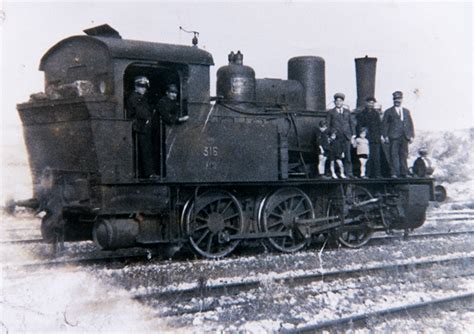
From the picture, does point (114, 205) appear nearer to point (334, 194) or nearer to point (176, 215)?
point (176, 215)

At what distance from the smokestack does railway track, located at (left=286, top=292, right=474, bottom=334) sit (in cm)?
583

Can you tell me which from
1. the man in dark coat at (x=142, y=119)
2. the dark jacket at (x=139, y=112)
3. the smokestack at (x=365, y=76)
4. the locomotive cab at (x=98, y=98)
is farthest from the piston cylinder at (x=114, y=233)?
the smokestack at (x=365, y=76)

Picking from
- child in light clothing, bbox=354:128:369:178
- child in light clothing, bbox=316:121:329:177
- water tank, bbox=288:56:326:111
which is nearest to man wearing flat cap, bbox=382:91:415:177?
child in light clothing, bbox=354:128:369:178

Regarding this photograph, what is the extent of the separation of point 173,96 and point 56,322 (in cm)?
400

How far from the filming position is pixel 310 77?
11.2 m

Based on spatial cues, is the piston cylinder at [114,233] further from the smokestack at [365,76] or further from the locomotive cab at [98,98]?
the smokestack at [365,76]

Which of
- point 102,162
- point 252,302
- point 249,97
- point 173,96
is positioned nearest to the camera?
point 252,302

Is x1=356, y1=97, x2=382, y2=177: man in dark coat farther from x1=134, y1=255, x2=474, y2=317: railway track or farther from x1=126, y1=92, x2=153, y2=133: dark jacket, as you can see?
x1=126, y1=92, x2=153, y2=133: dark jacket

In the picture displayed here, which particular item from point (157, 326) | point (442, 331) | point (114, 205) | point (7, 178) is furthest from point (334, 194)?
point (7, 178)

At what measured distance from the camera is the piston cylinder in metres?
7.93

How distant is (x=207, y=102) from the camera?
29.1 ft

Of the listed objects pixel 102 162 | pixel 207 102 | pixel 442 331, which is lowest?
pixel 442 331

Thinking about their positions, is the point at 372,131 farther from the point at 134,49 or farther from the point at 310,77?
the point at 134,49

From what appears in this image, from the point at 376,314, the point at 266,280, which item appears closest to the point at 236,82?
the point at 266,280
